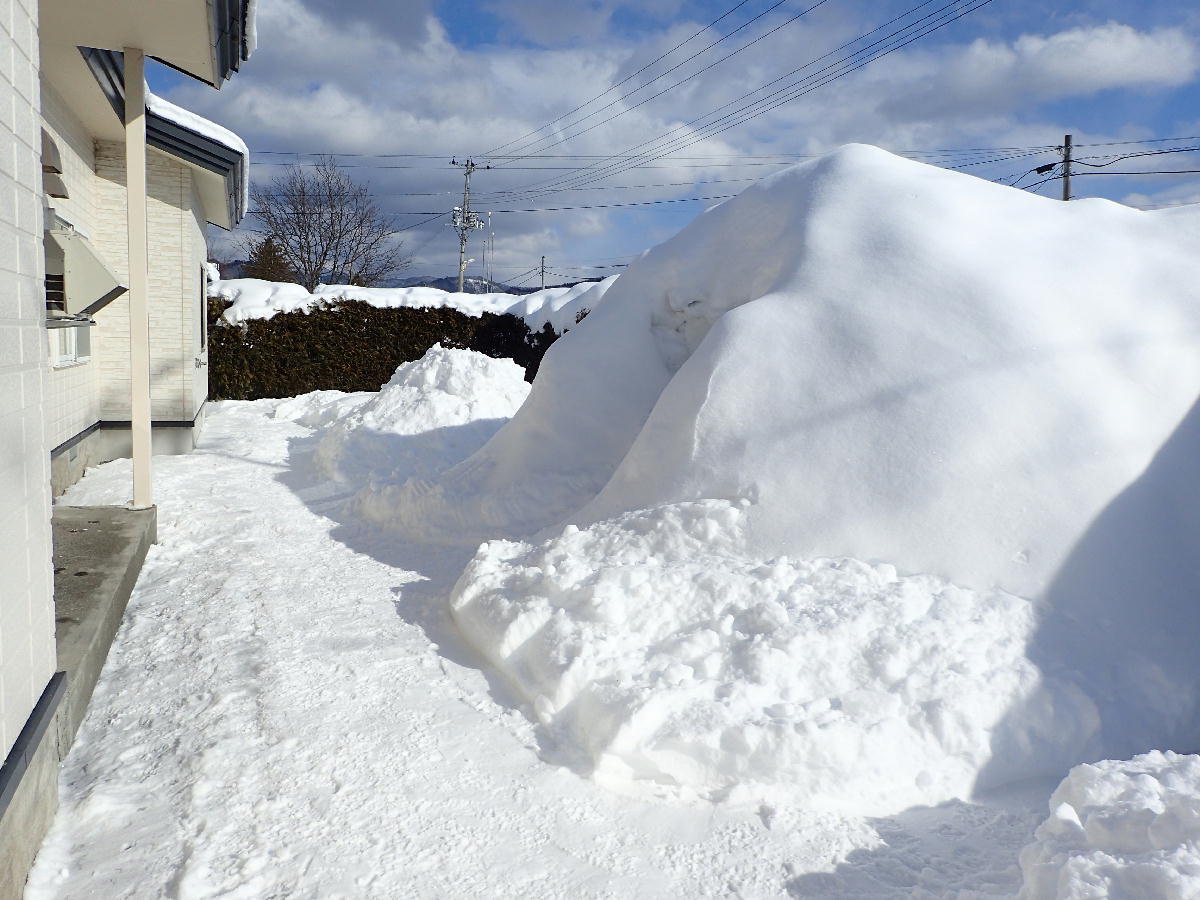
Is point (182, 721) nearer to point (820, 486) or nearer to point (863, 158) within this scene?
point (820, 486)

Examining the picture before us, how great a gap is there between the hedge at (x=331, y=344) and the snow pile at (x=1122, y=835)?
13.9 metres

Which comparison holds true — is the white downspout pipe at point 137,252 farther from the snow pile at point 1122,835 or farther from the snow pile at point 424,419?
the snow pile at point 1122,835

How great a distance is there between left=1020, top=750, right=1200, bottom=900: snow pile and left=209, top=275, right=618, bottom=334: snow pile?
11685 millimetres

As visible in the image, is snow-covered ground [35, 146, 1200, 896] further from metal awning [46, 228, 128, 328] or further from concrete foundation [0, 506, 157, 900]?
metal awning [46, 228, 128, 328]

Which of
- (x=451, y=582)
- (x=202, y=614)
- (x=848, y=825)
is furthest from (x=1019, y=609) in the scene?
(x=202, y=614)

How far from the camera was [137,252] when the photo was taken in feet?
18.7

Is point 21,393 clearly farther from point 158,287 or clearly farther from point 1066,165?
point 1066,165

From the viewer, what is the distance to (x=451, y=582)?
17.2 feet

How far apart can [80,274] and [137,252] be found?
0.64 meters

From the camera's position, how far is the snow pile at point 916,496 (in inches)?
124

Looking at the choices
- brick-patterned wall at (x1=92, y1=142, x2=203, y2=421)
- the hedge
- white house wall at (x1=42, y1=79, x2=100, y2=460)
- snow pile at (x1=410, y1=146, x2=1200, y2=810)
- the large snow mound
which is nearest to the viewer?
snow pile at (x1=410, y1=146, x2=1200, y2=810)

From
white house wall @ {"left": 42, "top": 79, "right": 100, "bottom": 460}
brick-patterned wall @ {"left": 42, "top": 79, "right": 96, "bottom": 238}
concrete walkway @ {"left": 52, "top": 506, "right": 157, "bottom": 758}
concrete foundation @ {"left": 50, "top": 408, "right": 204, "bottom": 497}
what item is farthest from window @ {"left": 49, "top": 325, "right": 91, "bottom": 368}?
concrete walkway @ {"left": 52, "top": 506, "right": 157, "bottom": 758}

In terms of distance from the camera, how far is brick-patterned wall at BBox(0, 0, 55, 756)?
7.54 feet

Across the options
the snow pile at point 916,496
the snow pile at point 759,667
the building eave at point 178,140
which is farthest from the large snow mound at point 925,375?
the building eave at point 178,140
